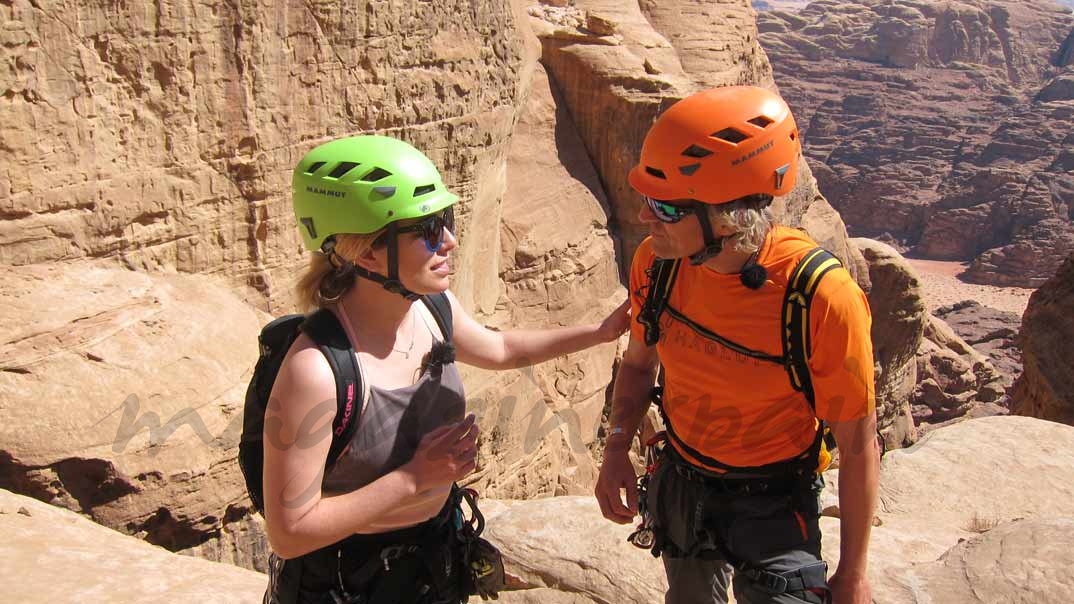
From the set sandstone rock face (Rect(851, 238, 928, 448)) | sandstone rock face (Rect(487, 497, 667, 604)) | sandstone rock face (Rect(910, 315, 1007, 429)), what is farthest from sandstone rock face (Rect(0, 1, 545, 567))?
sandstone rock face (Rect(910, 315, 1007, 429))

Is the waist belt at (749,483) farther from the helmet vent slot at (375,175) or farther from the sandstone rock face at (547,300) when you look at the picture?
the sandstone rock face at (547,300)

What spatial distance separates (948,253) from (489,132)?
3447 cm

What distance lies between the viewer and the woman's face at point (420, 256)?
1.95 meters

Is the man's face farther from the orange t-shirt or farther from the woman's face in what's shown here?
the woman's face

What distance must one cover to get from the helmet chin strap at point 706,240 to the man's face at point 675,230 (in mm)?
10

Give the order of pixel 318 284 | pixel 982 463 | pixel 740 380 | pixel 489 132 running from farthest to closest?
pixel 489 132, pixel 982 463, pixel 740 380, pixel 318 284

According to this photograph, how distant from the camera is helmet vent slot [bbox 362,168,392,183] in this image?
1.95 meters

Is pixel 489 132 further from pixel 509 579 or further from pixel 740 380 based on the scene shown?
pixel 740 380

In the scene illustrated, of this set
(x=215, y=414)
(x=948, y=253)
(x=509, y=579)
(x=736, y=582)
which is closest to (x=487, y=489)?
(x=215, y=414)

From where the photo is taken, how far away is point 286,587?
1.97 m

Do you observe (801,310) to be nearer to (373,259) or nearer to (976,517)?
(373,259)

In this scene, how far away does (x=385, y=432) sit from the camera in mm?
1900

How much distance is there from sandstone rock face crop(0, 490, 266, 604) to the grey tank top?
4.91 ft

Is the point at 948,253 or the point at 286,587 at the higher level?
the point at 286,587
